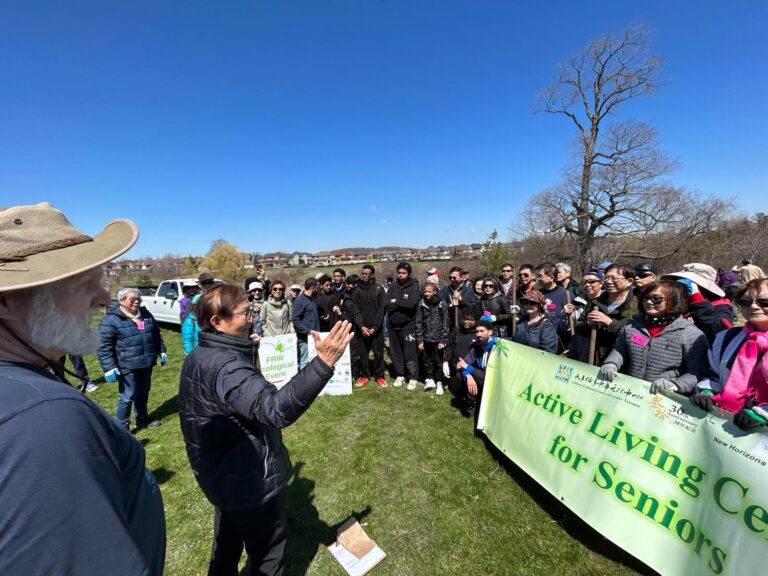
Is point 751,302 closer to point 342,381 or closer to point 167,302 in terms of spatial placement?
point 342,381

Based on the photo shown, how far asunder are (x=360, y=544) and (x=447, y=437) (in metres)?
2.04

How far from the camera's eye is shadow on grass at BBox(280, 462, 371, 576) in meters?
2.78

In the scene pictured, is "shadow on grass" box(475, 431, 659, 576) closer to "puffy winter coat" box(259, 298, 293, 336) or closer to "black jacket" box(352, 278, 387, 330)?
"black jacket" box(352, 278, 387, 330)

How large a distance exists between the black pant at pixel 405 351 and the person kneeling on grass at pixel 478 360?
1.61m

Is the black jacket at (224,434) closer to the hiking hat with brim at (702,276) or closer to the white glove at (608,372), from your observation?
the white glove at (608,372)

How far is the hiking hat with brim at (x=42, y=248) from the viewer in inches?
34.7

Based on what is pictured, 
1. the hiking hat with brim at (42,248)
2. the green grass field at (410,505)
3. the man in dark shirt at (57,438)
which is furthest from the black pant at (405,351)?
the hiking hat with brim at (42,248)

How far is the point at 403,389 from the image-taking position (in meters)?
6.37

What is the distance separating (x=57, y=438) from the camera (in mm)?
778

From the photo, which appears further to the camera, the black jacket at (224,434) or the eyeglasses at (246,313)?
the eyeglasses at (246,313)

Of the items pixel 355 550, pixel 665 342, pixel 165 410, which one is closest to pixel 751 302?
pixel 665 342

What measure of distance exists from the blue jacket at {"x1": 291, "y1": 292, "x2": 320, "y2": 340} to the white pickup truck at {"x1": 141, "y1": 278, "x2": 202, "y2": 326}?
8004 mm

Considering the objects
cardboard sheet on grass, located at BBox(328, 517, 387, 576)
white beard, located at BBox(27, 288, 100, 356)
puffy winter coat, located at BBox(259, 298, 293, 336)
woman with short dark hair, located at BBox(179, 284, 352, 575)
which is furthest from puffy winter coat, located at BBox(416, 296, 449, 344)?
white beard, located at BBox(27, 288, 100, 356)

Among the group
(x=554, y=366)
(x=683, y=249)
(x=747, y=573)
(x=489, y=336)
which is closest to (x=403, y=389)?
(x=489, y=336)
